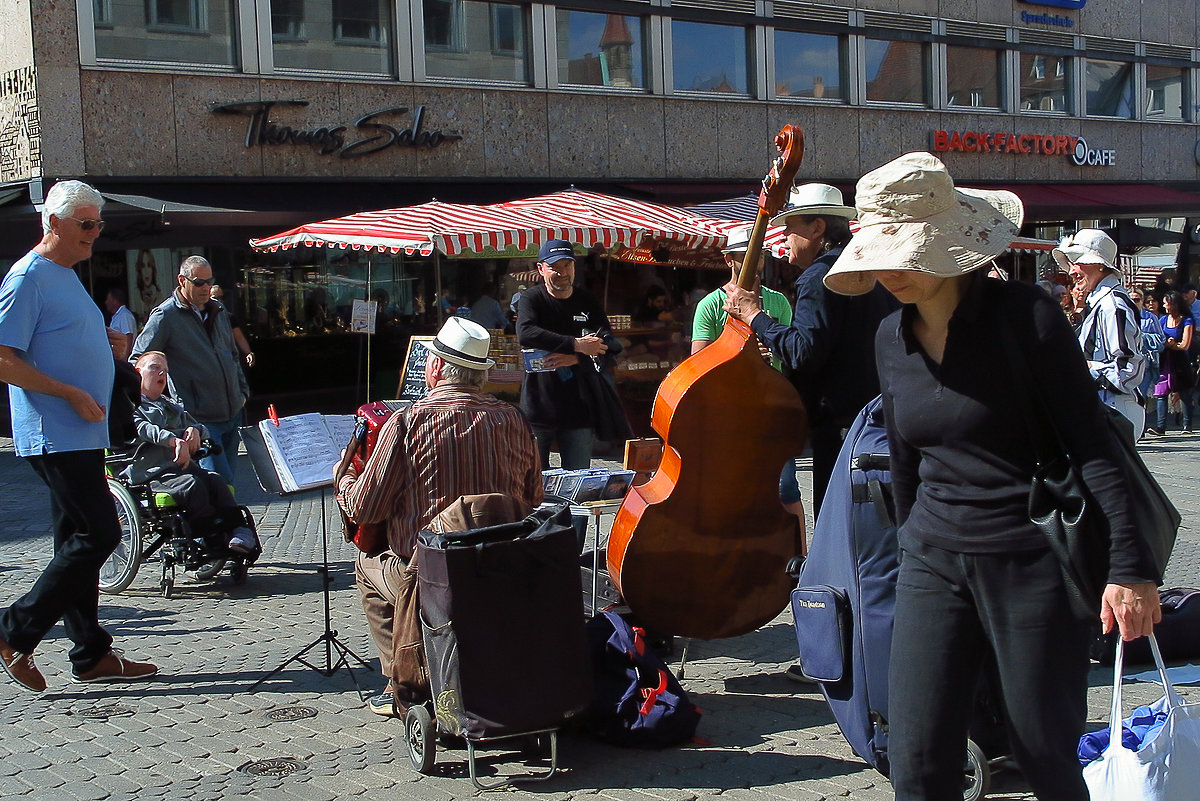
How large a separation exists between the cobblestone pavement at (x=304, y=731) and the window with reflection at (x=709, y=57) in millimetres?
13368

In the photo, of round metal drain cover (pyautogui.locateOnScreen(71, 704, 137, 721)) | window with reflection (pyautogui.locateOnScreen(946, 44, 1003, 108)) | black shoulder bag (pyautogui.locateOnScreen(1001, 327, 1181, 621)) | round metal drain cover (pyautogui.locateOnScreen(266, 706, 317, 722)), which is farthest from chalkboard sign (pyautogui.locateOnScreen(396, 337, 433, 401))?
window with reflection (pyautogui.locateOnScreen(946, 44, 1003, 108))

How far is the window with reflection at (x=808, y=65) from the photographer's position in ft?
63.5

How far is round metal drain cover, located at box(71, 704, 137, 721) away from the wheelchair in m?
1.78

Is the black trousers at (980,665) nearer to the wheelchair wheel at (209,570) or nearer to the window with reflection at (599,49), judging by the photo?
the wheelchair wheel at (209,570)

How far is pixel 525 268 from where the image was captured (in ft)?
49.2

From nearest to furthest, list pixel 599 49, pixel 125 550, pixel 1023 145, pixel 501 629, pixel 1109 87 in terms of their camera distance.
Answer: pixel 501 629, pixel 125 550, pixel 599 49, pixel 1023 145, pixel 1109 87

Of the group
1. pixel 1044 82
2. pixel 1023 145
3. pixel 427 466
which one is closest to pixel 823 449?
pixel 427 466

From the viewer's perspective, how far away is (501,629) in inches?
150

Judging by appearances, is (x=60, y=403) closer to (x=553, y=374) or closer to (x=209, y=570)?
(x=209, y=570)

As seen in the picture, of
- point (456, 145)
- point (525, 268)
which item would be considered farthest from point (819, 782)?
point (456, 145)

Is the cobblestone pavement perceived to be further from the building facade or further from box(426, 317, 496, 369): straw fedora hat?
the building facade

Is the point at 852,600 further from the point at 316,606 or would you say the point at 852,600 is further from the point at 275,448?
the point at 316,606

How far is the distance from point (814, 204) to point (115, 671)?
11.0 feet

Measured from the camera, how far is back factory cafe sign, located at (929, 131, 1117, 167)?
21.3 metres
